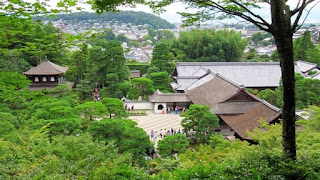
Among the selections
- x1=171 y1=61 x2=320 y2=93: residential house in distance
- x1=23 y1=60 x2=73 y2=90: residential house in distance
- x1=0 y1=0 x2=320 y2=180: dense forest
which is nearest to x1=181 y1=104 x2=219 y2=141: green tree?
x1=0 y1=0 x2=320 y2=180: dense forest

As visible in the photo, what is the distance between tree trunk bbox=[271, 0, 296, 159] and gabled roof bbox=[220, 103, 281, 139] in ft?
32.2

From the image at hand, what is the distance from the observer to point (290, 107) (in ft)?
15.6

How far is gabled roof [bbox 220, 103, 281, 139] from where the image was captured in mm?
15039

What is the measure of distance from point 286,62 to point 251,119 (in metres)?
11.6

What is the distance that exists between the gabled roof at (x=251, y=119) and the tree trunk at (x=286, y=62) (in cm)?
980

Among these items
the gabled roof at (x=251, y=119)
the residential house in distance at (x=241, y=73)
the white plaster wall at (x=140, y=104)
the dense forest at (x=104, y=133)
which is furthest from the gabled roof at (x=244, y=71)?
the gabled roof at (x=251, y=119)

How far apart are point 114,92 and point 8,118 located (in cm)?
1285

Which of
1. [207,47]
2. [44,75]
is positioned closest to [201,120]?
[44,75]

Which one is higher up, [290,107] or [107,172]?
[290,107]

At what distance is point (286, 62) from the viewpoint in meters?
4.67

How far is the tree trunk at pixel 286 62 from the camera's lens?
14.8ft

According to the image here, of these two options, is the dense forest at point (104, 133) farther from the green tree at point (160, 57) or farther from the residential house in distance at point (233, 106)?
the residential house in distance at point (233, 106)

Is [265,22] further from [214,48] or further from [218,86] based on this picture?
[214,48]

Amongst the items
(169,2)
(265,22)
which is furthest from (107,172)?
(265,22)
